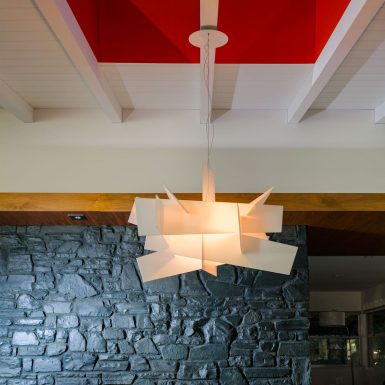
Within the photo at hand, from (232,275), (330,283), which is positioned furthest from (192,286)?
(330,283)

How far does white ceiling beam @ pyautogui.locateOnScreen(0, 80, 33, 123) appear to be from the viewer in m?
3.86

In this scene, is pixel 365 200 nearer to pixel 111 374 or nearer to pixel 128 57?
pixel 128 57

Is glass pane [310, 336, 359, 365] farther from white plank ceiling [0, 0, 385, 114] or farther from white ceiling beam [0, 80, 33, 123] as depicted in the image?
white ceiling beam [0, 80, 33, 123]

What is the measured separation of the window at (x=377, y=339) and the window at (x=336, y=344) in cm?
36

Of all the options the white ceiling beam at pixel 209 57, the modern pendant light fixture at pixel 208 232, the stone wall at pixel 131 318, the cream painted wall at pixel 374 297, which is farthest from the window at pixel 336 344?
the modern pendant light fixture at pixel 208 232

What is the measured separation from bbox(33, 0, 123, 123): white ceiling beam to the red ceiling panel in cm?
13

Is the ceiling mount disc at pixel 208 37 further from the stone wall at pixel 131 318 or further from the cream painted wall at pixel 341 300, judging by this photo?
the cream painted wall at pixel 341 300

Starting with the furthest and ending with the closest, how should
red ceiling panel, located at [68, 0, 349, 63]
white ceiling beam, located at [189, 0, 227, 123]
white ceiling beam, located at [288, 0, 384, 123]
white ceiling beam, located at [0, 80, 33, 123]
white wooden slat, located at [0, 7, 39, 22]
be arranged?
1. white ceiling beam, located at [0, 80, 33, 123]
2. red ceiling panel, located at [68, 0, 349, 63]
3. white wooden slat, located at [0, 7, 39, 22]
4. white ceiling beam, located at [189, 0, 227, 123]
5. white ceiling beam, located at [288, 0, 384, 123]

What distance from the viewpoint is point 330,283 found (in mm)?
10352

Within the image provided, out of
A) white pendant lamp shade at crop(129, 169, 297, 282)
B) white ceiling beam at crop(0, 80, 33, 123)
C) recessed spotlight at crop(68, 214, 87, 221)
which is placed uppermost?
white ceiling beam at crop(0, 80, 33, 123)

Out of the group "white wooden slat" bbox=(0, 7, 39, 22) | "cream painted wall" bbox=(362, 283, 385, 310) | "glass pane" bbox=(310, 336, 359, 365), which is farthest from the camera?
"glass pane" bbox=(310, 336, 359, 365)

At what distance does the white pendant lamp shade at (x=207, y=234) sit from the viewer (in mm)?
2455

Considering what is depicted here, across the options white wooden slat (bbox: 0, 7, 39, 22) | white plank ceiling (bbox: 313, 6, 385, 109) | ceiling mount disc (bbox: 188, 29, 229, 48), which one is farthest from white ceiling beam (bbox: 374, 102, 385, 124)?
white wooden slat (bbox: 0, 7, 39, 22)

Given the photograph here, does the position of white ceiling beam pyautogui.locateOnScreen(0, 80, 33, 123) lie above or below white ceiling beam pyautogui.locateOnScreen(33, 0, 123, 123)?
above
